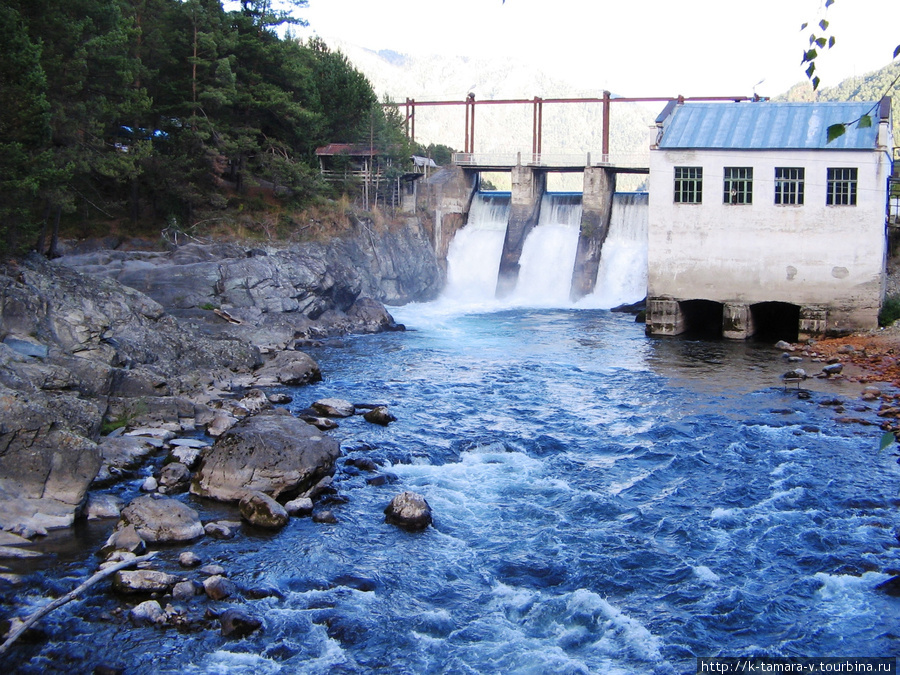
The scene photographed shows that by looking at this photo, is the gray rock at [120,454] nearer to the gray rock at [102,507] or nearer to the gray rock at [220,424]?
the gray rock at [102,507]

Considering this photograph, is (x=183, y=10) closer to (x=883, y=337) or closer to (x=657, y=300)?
(x=657, y=300)

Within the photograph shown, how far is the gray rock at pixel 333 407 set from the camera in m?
22.3

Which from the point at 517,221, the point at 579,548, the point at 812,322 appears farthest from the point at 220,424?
the point at 517,221

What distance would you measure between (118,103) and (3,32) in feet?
39.8

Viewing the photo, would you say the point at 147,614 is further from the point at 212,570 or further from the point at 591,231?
the point at 591,231

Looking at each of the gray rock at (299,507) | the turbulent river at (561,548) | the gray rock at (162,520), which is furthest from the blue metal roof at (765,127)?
the gray rock at (162,520)

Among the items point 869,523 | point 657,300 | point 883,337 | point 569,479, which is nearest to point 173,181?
point 657,300

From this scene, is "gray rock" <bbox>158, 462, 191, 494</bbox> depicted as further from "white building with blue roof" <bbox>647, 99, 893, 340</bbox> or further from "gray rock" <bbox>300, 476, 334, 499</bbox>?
"white building with blue roof" <bbox>647, 99, 893, 340</bbox>

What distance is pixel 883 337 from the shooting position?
3052cm

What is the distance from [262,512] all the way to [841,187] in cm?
2682

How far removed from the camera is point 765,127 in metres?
33.8

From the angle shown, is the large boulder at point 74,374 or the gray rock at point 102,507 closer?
the large boulder at point 74,374

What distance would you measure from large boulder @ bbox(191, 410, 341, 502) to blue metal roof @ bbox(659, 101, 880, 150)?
23.1m

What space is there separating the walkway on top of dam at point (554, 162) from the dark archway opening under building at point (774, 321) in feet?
45.3
